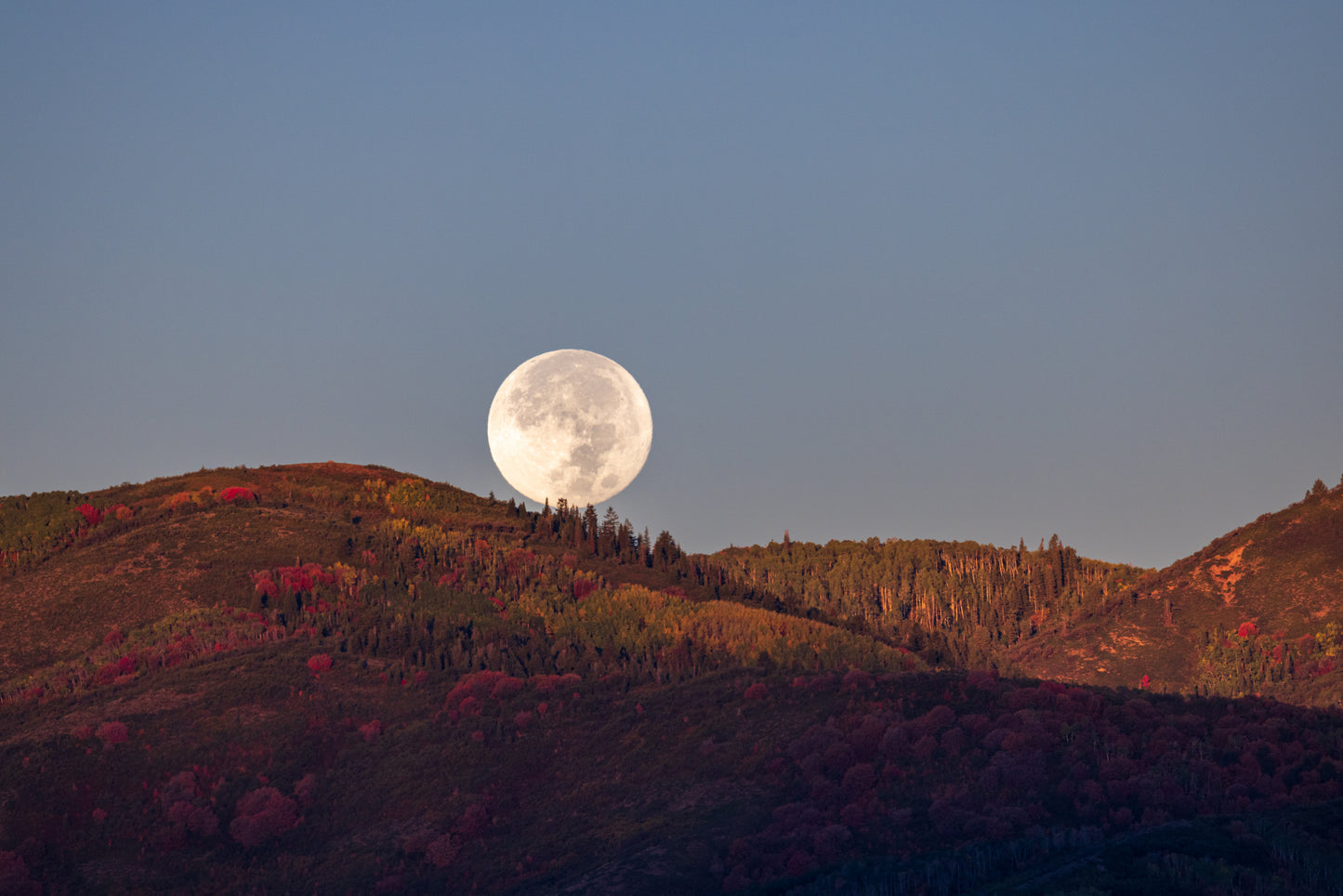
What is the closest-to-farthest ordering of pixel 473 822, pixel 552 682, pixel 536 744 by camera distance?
pixel 473 822, pixel 536 744, pixel 552 682

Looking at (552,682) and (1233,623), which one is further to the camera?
(1233,623)

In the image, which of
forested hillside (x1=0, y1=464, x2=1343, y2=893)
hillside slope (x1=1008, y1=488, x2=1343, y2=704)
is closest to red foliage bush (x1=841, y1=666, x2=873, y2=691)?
forested hillside (x1=0, y1=464, x2=1343, y2=893)

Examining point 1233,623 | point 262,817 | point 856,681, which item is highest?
point 1233,623

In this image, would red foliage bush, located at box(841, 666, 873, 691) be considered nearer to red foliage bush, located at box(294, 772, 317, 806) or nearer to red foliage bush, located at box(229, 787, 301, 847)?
red foliage bush, located at box(294, 772, 317, 806)

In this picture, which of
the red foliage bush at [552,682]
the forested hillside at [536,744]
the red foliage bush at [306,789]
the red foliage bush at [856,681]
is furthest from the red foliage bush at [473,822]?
the red foliage bush at [856,681]

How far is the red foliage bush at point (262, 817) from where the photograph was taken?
178ft

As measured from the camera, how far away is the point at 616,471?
370 ft

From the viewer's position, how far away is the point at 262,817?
55.0 m

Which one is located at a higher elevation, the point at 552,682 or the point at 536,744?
the point at 552,682

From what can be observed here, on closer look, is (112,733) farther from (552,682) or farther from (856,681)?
(856,681)

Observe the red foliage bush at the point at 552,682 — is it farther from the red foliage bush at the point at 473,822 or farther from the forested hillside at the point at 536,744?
the red foliage bush at the point at 473,822

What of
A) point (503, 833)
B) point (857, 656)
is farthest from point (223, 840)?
point (857, 656)

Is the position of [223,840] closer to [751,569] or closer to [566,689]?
[566,689]

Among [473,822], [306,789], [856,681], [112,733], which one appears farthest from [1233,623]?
[112,733]
